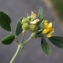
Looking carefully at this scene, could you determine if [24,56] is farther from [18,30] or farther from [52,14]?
[18,30]

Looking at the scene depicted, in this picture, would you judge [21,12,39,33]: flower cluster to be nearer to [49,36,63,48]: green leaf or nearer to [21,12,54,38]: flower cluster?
[21,12,54,38]: flower cluster

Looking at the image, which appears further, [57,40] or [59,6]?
[59,6]

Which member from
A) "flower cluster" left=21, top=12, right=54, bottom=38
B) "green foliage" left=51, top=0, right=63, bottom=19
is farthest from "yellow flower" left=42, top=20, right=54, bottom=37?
"green foliage" left=51, top=0, right=63, bottom=19

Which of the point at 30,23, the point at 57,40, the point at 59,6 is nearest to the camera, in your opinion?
the point at 30,23

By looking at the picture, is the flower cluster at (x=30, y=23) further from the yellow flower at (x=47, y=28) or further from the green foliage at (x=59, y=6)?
the green foliage at (x=59, y=6)

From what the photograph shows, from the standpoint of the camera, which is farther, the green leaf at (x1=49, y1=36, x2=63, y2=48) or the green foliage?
the green foliage

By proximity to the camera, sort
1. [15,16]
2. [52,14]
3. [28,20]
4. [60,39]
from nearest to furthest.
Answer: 1. [28,20]
2. [60,39]
3. [15,16]
4. [52,14]

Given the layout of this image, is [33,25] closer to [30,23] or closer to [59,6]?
[30,23]

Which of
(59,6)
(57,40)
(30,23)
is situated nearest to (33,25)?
(30,23)

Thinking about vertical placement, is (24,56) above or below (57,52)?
above

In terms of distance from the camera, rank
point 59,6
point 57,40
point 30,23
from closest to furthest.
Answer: point 30,23, point 57,40, point 59,6

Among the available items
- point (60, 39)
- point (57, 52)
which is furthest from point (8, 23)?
point (57, 52)
